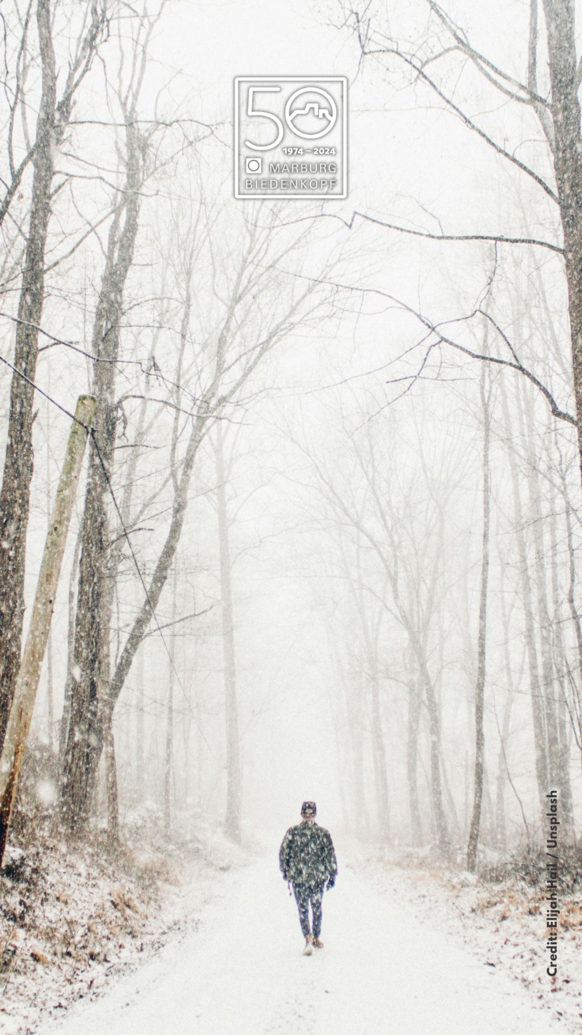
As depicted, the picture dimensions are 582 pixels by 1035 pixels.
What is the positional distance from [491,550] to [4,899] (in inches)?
894

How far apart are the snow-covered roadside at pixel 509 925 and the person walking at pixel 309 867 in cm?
152

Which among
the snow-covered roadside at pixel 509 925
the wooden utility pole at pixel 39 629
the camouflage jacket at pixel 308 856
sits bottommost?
the snow-covered roadside at pixel 509 925

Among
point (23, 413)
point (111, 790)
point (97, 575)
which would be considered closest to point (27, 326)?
point (23, 413)

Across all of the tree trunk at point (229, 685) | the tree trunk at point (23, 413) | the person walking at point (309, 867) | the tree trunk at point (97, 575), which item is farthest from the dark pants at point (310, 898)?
the tree trunk at point (229, 685)

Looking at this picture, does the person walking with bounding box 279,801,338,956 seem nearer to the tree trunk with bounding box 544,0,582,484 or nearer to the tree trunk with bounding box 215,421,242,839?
the tree trunk with bounding box 544,0,582,484

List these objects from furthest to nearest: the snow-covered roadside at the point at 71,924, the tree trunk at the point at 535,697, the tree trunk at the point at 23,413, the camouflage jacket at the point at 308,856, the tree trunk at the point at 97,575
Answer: the tree trunk at the point at 535,697, the tree trunk at the point at 97,575, the camouflage jacket at the point at 308,856, the tree trunk at the point at 23,413, the snow-covered roadside at the point at 71,924

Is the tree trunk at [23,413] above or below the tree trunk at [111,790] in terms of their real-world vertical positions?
above

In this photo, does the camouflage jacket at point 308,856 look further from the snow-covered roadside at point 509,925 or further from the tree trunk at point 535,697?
the tree trunk at point 535,697

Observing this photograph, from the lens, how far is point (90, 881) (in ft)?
19.0

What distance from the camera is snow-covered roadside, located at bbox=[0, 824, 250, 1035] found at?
3.78 metres

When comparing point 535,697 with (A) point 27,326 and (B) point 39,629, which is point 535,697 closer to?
(B) point 39,629

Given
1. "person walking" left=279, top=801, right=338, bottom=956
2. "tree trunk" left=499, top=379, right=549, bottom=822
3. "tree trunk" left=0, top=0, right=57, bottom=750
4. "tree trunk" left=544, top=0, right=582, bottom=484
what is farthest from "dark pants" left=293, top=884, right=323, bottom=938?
"tree trunk" left=499, top=379, right=549, bottom=822

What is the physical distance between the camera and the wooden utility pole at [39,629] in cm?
421

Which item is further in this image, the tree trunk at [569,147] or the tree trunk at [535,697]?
the tree trunk at [535,697]
